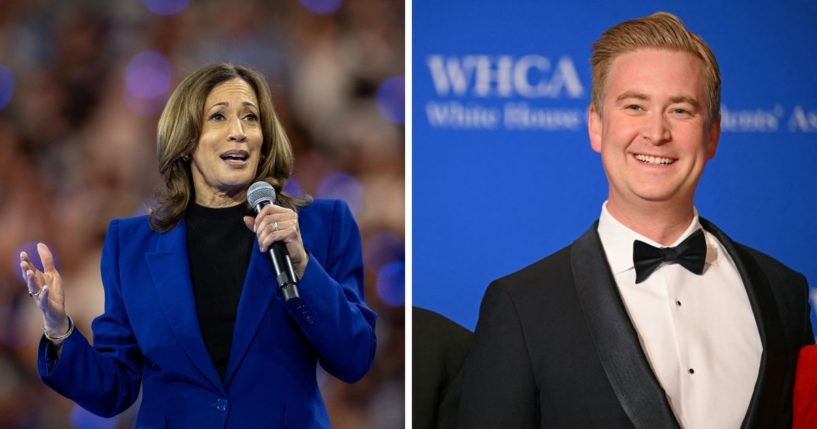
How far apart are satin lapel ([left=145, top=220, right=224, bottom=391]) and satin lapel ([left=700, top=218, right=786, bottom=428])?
163cm

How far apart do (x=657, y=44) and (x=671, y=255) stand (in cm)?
67

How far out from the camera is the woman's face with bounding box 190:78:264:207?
11.7 ft

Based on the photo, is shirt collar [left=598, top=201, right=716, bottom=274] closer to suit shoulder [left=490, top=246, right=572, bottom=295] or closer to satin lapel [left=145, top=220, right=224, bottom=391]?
suit shoulder [left=490, top=246, right=572, bottom=295]

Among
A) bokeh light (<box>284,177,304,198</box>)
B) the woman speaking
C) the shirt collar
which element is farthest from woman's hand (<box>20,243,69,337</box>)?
the shirt collar

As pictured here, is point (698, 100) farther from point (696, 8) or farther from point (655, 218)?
point (696, 8)

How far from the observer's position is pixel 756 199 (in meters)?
4.06

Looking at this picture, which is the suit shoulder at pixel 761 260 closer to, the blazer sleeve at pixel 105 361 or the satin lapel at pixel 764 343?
the satin lapel at pixel 764 343

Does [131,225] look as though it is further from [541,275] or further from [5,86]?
[541,275]

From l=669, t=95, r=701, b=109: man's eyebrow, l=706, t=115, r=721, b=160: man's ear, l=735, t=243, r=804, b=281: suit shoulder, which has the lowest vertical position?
l=735, t=243, r=804, b=281: suit shoulder

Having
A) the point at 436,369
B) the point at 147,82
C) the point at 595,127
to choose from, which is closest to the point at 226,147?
the point at 147,82

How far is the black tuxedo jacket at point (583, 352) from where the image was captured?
3.19 metres

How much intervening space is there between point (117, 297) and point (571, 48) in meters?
1.87

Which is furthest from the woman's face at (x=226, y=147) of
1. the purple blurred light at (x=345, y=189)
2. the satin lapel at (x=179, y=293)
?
the purple blurred light at (x=345, y=189)

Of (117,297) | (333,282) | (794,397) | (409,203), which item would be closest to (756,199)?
(794,397)
